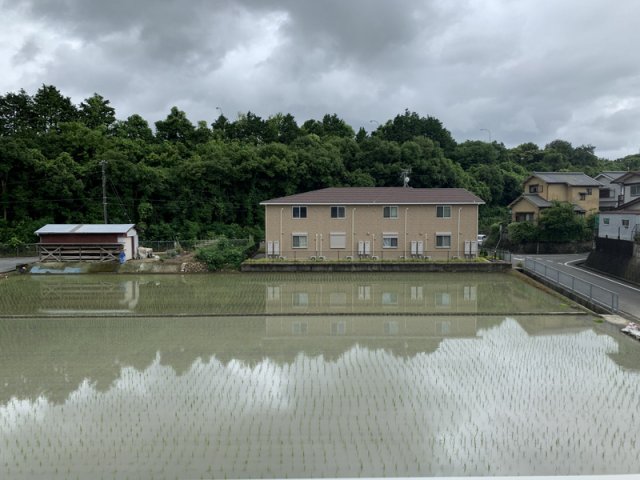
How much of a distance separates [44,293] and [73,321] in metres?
5.59

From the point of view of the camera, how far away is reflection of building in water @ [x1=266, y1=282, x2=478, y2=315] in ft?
49.5

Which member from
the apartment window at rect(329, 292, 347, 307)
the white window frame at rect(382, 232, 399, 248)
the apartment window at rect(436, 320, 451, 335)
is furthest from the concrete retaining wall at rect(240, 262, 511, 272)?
the apartment window at rect(436, 320, 451, 335)

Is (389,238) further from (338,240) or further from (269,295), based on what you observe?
(269,295)

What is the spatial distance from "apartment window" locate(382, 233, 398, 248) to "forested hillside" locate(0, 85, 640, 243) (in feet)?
39.4

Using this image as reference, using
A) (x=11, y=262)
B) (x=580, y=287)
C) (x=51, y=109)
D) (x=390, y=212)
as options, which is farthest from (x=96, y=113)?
(x=580, y=287)

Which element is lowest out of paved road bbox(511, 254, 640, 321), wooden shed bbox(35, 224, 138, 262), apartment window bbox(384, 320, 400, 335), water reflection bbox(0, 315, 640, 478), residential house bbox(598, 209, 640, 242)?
water reflection bbox(0, 315, 640, 478)

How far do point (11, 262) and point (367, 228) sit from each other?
1949cm

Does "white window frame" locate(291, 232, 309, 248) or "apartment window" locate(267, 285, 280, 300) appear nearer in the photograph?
"apartment window" locate(267, 285, 280, 300)

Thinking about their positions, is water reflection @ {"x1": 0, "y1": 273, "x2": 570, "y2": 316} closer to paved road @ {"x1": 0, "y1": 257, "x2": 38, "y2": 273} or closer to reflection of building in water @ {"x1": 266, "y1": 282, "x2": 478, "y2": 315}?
reflection of building in water @ {"x1": 266, "y1": 282, "x2": 478, "y2": 315}

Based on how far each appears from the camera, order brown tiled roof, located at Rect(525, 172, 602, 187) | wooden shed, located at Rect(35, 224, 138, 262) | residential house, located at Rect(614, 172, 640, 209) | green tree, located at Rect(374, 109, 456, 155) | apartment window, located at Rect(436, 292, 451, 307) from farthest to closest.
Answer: green tree, located at Rect(374, 109, 456, 155)
brown tiled roof, located at Rect(525, 172, 602, 187)
residential house, located at Rect(614, 172, 640, 209)
wooden shed, located at Rect(35, 224, 138, 262)
apartment window, located at Rect(436, 292, 451, 307)

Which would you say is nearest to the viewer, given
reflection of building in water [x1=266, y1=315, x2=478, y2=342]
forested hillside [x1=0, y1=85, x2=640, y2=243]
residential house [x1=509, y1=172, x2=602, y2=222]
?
reflection of building in water [x1=266, y1=315, x2=478, y2=342]

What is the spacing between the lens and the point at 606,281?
19.1 meters

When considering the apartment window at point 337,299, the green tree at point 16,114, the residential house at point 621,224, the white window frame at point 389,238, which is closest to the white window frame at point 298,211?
the white window frame at point 389,238

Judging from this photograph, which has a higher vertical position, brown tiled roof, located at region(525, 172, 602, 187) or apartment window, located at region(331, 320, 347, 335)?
brown tiled roof, located at region(525, 172, 602, 187)
